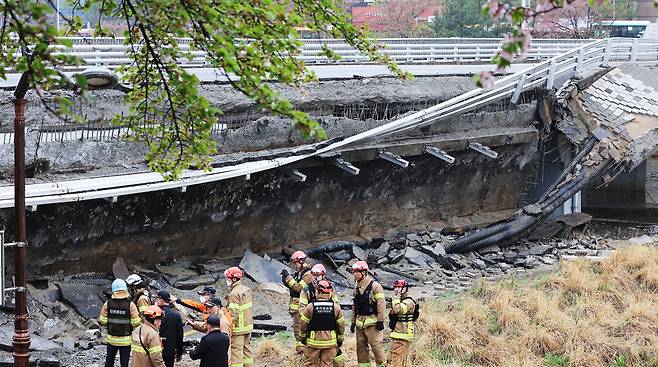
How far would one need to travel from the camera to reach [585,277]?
60.7 feet

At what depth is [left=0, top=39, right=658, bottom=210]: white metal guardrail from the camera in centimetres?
1681

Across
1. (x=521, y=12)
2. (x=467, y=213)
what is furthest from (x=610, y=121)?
(x=521, y=12)

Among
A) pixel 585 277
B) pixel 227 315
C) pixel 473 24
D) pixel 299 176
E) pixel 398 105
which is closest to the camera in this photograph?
pixel 227 315

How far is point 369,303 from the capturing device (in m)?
13.5

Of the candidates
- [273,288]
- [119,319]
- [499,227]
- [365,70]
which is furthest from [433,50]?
[119,319]

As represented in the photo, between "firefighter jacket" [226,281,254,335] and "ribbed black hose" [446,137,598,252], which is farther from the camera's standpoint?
"ribbed black hose" [446,137,598,252]

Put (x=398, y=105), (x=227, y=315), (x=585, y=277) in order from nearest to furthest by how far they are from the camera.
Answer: (x=227, y=315) < (x=585, y=277) < (x=398, y=105)

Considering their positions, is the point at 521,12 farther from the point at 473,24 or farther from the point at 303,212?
the point at 473,24

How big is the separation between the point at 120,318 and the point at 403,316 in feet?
10.8

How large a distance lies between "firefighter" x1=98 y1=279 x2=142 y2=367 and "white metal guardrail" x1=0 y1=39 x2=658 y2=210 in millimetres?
2237

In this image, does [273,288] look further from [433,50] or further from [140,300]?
[433,50]

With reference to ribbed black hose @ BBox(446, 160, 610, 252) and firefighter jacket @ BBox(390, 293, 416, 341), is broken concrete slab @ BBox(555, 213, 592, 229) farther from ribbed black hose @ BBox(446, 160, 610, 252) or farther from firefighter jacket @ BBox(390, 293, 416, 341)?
firefighter jacket @ BBox(390, 293, 416, 341)

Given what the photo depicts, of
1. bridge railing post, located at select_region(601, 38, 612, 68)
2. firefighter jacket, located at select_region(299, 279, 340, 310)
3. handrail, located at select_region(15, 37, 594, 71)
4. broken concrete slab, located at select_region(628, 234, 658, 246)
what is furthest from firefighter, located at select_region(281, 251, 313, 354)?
bridge railing post, located at select_region(601, 38, 612, 68)

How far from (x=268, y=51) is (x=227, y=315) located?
437 cm
